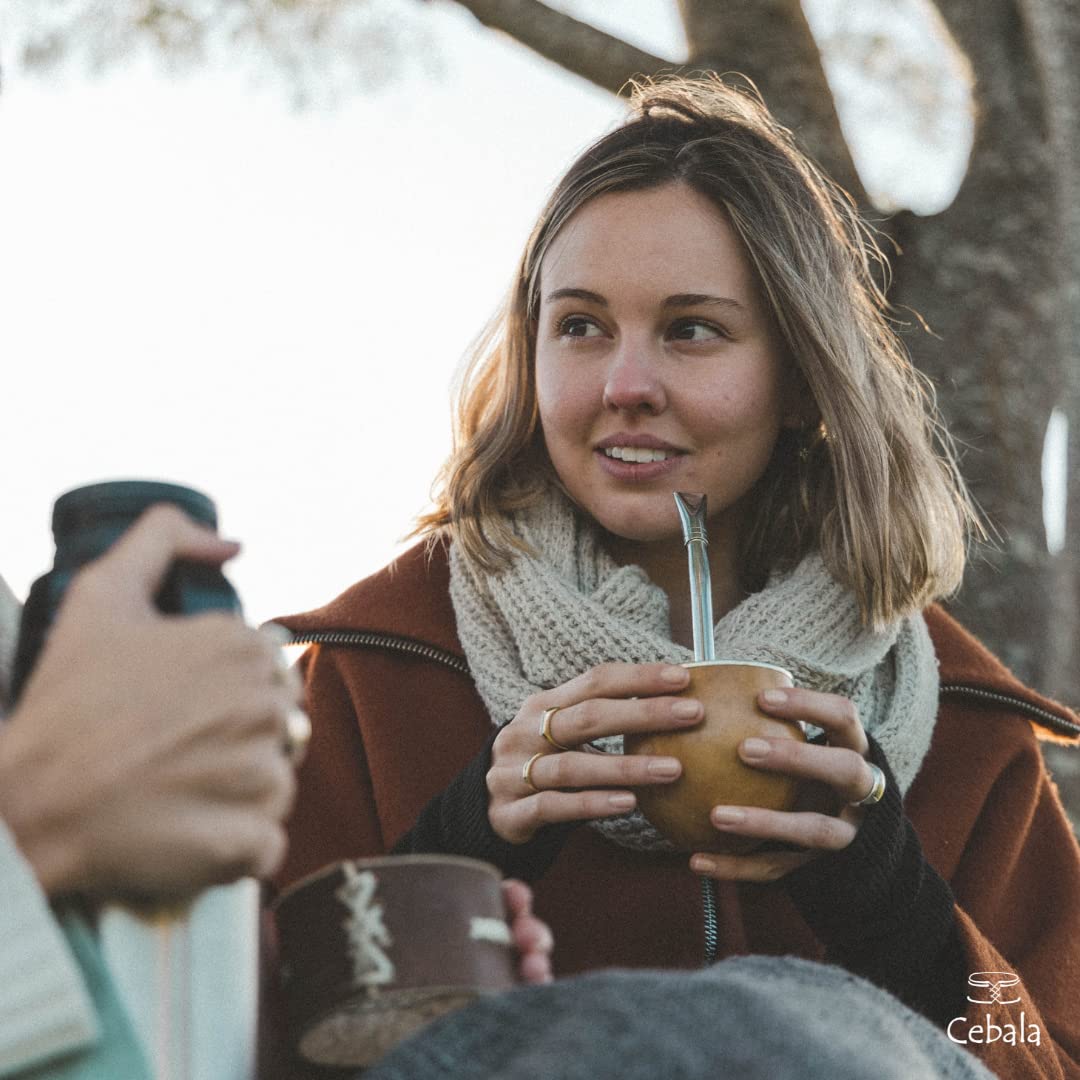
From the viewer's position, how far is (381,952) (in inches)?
40.6

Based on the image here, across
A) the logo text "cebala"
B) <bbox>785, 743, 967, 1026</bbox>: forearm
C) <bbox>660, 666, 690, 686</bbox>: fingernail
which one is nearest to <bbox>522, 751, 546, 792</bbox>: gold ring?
<bbox>660, 666, 690, 686</bbox>: fingernail

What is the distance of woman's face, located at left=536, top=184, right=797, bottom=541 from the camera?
210 centimetres

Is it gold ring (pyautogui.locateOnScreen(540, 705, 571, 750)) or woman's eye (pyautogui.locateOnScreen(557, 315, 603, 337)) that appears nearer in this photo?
gold ring (pyautogui.locateOnScreen(540, 705, 571, 750))

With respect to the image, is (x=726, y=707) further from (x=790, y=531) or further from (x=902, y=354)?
(x=902, y=354)

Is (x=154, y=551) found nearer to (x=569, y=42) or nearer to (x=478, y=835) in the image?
(x=478, y=835)

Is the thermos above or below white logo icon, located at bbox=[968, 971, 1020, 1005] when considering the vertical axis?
above

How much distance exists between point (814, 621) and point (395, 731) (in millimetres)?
654

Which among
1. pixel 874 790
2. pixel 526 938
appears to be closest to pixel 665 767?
pixel 874 790

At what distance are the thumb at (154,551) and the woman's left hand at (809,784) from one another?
2.34 feet

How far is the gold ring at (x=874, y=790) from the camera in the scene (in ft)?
5.61

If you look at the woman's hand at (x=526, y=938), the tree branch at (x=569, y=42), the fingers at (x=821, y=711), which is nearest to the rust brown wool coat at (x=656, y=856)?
the fingers at (x=821, y=711)

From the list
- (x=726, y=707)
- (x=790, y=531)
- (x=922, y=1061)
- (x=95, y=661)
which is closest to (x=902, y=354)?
(x=790, y=531)

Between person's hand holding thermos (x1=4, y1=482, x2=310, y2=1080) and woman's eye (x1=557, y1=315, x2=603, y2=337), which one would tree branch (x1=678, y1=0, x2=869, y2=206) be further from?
person's hand holding thermos (x1=4, y1=482, x2=310, y2=1080)

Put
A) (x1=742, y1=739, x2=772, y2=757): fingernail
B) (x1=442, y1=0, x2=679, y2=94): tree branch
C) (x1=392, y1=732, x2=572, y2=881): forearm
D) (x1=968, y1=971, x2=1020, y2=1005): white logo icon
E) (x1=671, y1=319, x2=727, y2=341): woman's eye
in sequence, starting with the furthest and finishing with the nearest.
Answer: (x1=442, y1=0, x2=679, y2=94): tree branch < (x1=671, y1=319, x2=727, y2=341): woman's eye < (x1=968, y1=971, x2=1020, y2=1005): white logo icon < (x1=392, y1=732, x2=572, y2=881): forearm < (x1=742, y1=739, x2=772, y2=757): fingernail
